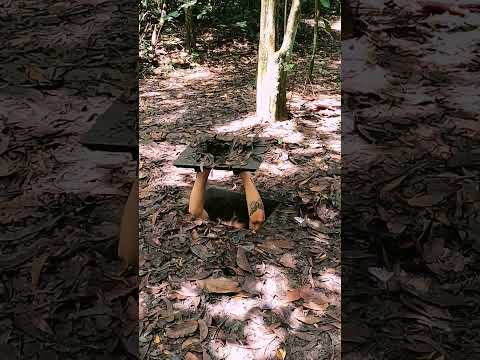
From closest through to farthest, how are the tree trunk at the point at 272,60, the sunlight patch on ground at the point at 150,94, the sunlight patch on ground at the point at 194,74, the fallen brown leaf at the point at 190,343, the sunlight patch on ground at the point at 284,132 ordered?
1. the fallen brown leaf at the point at 190,343
2. the sunlight patch on ground at the point at 284,132
3. the tree trunk at the point at 272,60
4. the sunlight patch on ground at the point at 150,94
5. the sunlight patch on ground at the point at 194,74

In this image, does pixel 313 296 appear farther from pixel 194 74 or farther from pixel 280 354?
pixel 194 74

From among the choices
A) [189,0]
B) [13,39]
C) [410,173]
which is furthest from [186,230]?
[189,0]

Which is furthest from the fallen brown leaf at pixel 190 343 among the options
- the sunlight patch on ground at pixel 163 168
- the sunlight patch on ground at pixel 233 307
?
the sunlight patch on ground at pixel 163 168

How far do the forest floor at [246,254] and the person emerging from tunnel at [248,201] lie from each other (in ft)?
0.18

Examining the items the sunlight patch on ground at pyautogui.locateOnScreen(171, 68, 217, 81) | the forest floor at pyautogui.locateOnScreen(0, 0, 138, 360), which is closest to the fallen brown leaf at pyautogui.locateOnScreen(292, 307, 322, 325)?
the forest floor at pyautogui.locateOnScreen(0, 0, 138, 360)

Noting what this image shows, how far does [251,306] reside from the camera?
74.3 inches

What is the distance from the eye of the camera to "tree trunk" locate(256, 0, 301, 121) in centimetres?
402

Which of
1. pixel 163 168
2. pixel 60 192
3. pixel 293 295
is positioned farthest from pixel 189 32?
pixel 293 295

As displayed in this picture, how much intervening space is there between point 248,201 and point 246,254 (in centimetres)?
32

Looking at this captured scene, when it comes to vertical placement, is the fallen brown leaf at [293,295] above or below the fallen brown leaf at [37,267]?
below

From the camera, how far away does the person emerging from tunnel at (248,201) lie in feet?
8.05

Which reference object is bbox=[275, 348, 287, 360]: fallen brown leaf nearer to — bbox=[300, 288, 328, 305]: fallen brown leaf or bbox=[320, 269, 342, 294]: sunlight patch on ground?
bbox=[300, 288, 328, 305]: fallen brown leaf

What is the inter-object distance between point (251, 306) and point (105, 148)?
0.86 metres

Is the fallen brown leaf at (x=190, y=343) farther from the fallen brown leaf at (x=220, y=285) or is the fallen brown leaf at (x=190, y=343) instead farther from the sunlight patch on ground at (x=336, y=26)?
the sunlight patch on ground at (x=336, y=26)
